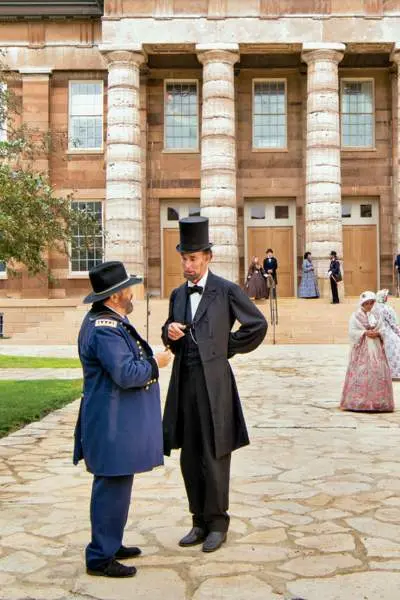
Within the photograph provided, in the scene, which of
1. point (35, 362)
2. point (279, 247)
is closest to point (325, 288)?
point (279, 247)

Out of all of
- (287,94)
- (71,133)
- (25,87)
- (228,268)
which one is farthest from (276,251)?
(25,87)

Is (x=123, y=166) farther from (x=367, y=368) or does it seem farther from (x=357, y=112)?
(x=367, y=368)

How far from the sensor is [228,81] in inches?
1217

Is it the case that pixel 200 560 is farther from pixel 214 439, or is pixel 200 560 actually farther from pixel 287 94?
pixel 287 94

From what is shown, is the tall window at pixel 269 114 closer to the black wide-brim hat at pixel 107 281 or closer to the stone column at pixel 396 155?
the stone column at pixel 396 155

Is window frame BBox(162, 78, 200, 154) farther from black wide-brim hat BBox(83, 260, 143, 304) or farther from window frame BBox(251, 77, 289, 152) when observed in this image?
black wide-brim hat BBox(83, 260, 143, 304)

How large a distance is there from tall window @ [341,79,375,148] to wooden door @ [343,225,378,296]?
144 inches

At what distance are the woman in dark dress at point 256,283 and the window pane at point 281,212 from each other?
465cm

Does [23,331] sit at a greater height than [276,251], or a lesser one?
lesser

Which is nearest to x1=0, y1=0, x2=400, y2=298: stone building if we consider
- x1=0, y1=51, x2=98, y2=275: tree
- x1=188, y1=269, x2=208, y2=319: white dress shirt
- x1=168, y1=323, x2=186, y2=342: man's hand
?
x1=0, y1=51, x2=98, y2=275: tree

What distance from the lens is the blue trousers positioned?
4652 mm

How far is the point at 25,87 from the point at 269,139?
10.1 meters

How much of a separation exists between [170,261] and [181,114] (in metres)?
6.16

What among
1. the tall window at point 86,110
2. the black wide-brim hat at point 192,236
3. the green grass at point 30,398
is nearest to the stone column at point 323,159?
the tall window at point 86,110
